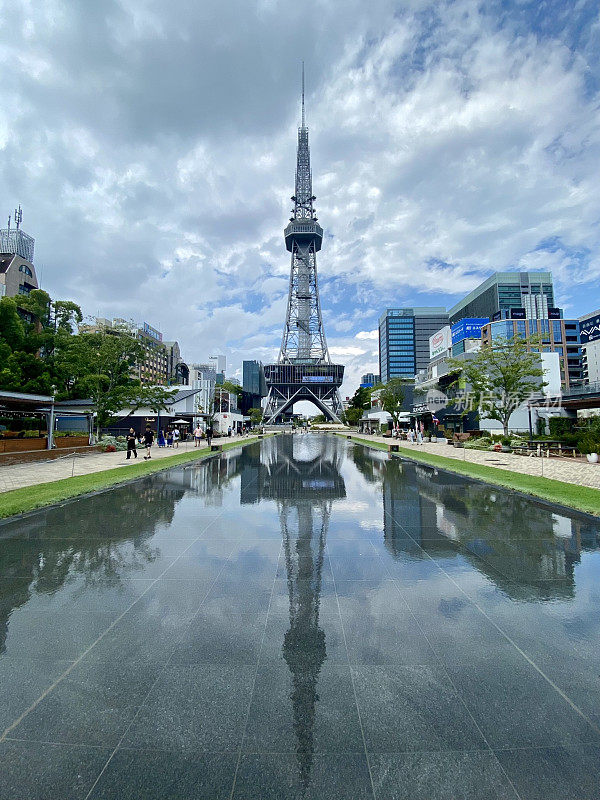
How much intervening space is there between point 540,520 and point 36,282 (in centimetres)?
8237

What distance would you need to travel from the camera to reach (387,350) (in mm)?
174000

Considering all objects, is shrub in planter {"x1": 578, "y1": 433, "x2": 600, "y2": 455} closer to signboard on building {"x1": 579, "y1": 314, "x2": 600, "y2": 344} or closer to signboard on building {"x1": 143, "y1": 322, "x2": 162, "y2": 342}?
signboard on building {"x1": 579, "y1": 314, "x2": 600, "y2": 344}

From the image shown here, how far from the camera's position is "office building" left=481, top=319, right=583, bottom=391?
3625 inches

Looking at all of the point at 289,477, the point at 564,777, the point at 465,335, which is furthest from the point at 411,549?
the point at 465,335

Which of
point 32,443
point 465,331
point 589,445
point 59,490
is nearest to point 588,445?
point 589,445

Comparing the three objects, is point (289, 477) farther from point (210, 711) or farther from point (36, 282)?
point (36, 282)

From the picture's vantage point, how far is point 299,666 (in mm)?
3283

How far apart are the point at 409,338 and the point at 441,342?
80.0 m

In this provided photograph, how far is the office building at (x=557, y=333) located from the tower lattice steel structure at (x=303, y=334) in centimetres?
4485

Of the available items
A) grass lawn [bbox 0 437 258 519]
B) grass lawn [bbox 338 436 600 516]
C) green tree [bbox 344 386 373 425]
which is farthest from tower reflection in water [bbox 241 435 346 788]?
green tree [bbox 344 386 373 425]

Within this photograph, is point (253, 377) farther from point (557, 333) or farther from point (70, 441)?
point (70, 441)

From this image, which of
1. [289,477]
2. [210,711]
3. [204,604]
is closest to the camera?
[210,711]

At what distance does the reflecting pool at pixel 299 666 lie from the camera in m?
2.29

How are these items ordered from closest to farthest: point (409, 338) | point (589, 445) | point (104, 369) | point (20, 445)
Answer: point (20, 445) < point (589, 445) < point (104, 369) < point (409, 338)
